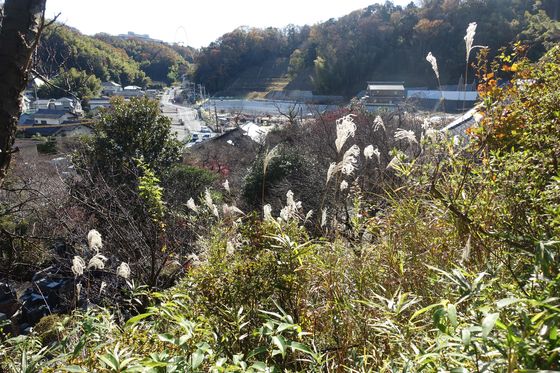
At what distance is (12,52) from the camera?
175cm

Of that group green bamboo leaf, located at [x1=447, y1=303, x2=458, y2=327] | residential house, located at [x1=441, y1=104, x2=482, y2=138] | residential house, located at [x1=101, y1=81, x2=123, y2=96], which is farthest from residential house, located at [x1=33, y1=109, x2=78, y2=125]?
green bamboo leaf, located at [x1=447, y1=303, x2=458, y2=327]

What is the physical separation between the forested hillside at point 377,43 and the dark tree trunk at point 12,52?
2215 cm

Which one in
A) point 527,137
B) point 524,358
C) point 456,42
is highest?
point 456,42

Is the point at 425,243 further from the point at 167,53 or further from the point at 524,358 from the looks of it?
the point at 167,53

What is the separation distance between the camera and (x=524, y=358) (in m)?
0.81

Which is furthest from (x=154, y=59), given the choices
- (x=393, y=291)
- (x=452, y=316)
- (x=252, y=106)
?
(x=452, y=316)

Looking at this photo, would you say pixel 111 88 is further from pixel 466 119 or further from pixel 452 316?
pixel 452 316

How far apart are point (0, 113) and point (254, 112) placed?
106 feet

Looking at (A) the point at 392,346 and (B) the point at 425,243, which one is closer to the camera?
(A) the point at 392,346

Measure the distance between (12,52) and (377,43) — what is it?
36576 millimetres

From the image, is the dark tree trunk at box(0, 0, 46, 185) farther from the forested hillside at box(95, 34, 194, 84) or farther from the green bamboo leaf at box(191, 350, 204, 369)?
the forested hillside at box(95, 34, 194, 84)

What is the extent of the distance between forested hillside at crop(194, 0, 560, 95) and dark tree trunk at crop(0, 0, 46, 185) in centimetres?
2215

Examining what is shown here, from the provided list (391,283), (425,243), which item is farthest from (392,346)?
(425,243)

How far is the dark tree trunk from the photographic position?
175cm
